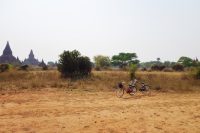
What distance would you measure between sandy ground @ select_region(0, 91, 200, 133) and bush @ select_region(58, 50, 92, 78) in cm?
1724

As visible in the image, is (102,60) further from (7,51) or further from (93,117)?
(93,117)

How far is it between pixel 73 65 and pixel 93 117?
22715mm

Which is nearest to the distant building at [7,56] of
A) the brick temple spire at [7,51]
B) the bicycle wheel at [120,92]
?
the brick temple spire at [7,51]

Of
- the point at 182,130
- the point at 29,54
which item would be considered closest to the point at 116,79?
the point at 182,130

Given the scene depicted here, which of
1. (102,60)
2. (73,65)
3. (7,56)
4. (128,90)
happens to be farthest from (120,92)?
(7,56)

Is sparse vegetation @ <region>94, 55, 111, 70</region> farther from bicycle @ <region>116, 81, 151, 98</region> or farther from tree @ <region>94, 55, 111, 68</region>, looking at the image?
bicycle @ <region>116, 81, 151, 98</region>

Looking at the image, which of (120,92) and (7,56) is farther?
(7,56)

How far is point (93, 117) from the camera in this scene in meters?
13.6

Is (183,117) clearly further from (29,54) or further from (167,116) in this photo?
(29,54)

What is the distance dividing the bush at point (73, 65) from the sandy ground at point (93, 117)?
1724 cm

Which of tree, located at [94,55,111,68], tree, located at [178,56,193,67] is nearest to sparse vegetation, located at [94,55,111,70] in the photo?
tree, located at [94,55,111,68]

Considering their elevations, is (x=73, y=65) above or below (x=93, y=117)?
above

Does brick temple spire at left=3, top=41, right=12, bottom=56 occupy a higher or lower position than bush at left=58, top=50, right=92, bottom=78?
higher

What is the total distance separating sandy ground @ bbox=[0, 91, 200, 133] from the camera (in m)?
11.4
